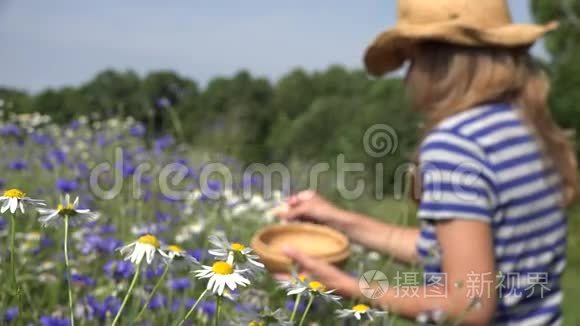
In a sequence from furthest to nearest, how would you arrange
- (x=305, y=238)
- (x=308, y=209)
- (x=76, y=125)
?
(x=76, y=125), (x=305, y=238), (x=308, y=209)

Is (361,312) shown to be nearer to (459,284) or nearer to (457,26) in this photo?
(459,284)

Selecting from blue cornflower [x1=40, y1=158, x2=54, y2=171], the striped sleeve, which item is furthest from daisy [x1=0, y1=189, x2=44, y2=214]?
blue cornflower [x1=40, y1=158, x2=54, y2=171]

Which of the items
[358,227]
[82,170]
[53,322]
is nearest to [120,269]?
[53,322]

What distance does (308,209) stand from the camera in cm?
164

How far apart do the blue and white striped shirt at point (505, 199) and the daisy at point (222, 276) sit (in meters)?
0.50

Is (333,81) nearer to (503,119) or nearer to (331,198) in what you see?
(331,198)

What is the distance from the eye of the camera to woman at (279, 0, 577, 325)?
4.01ft

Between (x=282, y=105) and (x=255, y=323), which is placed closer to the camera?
(x=255, y=323)

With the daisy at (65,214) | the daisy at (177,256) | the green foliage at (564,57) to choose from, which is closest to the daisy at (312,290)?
the daisy at (177,256)

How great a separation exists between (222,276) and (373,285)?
0.51 meters

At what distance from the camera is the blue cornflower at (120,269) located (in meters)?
1.69

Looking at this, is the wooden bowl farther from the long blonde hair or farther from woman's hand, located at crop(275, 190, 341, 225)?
the long blonde hair

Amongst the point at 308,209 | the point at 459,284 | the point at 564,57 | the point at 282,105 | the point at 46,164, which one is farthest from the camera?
the point at 282,105

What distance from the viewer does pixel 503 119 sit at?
132 cm
